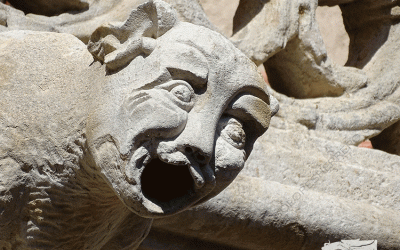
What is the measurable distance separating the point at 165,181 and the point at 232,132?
14 cm

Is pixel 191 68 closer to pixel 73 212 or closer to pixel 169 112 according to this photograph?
pixel 169 112

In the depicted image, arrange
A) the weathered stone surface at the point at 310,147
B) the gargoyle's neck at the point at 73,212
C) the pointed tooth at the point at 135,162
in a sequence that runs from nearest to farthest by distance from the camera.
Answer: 1. the pointed tooth at the point at 135,162
2. the gargoyle's neck at the point at 73,212
3. the weathered stone surface at the point at 310,147

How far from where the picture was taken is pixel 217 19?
3.39 m

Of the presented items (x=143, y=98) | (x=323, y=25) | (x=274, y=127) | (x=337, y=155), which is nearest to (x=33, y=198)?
(x=143, y=98)

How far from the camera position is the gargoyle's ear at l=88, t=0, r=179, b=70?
A: 1.10 m

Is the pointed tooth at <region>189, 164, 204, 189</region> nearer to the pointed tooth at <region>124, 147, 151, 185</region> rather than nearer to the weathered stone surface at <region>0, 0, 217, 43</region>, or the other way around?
the pointed tooth at <region>124, 147, 151, 185</region>

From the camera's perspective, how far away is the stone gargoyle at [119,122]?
104 cm

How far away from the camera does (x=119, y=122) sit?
1057 mm

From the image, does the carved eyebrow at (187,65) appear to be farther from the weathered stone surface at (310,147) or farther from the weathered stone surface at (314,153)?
the weathered stone surface at (314,153)

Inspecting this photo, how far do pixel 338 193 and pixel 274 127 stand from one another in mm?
261

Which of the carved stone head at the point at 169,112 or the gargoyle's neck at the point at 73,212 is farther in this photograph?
the gargoyle's neck at the point at 73,212

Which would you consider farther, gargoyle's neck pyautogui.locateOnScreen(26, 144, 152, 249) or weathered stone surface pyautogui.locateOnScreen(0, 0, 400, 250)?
weathered stone surface pyautogui.locateOnScreen(0, 0, 400, 250)

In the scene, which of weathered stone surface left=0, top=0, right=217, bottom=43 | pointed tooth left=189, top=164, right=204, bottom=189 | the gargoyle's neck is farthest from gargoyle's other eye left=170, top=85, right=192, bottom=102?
weathered stone surface left=0, top=0, right=217, bottom=43

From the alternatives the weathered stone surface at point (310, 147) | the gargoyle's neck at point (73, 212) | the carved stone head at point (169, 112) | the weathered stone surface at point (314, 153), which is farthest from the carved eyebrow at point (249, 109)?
the weathered stone surface at point (314, 153)
